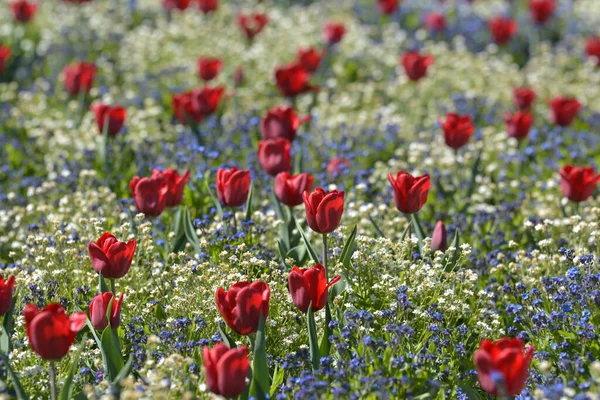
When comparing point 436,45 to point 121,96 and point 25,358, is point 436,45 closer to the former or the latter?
point 121,96

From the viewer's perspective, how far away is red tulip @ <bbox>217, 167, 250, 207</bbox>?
3725 mm

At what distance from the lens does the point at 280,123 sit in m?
4.64

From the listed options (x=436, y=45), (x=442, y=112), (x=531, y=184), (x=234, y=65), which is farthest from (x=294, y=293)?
(x=436, y=45)

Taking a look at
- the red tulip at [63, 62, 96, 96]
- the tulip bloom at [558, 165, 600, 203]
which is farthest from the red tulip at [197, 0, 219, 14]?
the tulip bloom at [558, 165, 600, 203]

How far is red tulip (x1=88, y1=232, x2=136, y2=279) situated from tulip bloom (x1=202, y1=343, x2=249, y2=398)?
31.1 inches

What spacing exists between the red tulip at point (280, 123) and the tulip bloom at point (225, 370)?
2.26 meters

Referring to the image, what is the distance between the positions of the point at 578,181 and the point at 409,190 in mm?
1121

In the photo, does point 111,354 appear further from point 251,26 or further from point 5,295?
point 251,26

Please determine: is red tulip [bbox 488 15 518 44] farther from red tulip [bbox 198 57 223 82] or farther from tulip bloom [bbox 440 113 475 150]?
tulip bloom [bbox 440 113 475 150]

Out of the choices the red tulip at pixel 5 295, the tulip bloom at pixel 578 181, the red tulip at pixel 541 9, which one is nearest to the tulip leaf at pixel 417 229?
the tulip bloom at pixel 578 181

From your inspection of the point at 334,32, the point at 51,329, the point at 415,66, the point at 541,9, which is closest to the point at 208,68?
the point at 415,66

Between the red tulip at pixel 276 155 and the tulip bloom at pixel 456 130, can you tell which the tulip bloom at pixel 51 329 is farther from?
the tulip bloom at pixel 456 130

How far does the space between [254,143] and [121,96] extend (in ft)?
6.12

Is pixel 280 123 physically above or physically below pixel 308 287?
above
